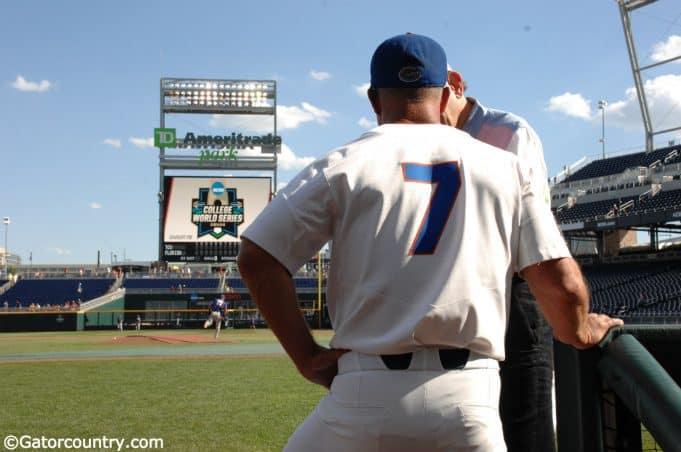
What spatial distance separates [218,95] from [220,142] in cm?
396

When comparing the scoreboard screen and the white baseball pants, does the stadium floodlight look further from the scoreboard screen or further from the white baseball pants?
the white baseball pants

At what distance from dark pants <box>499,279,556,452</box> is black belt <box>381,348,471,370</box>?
0.88m

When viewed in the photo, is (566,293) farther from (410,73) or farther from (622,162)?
(622,162)

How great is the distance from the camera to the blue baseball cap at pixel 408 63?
157 cm

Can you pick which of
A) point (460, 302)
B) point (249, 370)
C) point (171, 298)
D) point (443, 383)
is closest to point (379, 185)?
point (460, 302)

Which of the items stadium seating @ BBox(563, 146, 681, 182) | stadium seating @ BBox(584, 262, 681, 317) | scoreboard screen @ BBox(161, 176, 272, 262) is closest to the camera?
stadium seating @ BBox(584, 262, 681, 317)

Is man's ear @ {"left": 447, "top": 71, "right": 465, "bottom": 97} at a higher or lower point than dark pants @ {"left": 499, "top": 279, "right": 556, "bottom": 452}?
higher

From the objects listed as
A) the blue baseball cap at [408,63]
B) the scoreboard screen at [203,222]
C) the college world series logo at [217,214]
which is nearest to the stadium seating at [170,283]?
the scoreboard screen at [203,222]

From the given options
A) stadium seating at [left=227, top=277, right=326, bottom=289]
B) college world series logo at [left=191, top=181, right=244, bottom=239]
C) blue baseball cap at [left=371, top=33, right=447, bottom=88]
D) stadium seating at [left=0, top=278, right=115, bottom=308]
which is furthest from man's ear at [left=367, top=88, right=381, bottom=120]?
stadium seating at [left=0, top=278, right=115, bottom=308]

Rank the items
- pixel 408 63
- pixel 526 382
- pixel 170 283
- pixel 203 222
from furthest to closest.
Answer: pixel 170 283
pixel 203 222
pixel 526 382
pixel 408 63

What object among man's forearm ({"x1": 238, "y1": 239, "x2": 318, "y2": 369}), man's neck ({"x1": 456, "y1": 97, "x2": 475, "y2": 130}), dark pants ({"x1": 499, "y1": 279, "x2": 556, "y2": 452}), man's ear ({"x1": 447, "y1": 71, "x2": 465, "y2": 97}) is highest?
man's ear ({"x1": 447, "y1": 71, "x2": 465, "y2": 97})

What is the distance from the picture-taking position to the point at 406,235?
56.1 inches

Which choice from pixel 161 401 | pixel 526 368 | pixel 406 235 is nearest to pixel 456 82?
pixel 526 368

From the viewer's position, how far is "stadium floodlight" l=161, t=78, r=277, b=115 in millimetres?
Answer: 42469
